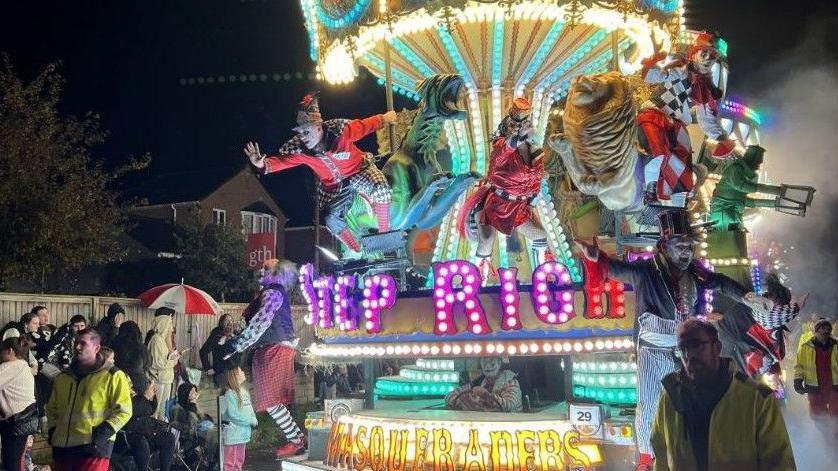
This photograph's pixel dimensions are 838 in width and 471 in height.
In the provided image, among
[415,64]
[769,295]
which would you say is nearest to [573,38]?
[415,64]

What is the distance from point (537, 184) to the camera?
27.7 feet

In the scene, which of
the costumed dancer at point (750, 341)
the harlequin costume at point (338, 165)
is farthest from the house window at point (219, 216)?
the costumed dancer at point (750, 341)

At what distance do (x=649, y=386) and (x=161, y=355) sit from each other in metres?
8.10

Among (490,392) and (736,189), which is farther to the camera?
(736,189)

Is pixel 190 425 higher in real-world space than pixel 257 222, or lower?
lower

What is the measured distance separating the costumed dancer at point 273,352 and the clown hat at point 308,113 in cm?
201

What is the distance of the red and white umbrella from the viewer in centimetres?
1278

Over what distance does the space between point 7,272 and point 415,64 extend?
1010cm

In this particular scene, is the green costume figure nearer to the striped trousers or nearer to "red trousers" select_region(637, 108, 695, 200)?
"red trousers" select_region(637, 108, 695, 200)

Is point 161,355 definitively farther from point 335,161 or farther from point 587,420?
point 587,420

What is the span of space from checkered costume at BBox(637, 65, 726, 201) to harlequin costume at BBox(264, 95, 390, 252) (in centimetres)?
381

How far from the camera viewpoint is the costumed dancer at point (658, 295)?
624 centimetres

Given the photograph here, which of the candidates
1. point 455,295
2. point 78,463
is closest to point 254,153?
point 455,295

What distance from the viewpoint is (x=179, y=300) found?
12.9 meters
